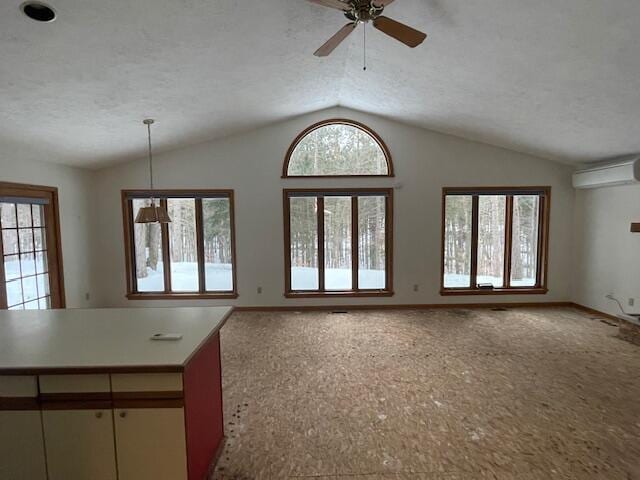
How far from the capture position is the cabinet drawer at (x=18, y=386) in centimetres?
153

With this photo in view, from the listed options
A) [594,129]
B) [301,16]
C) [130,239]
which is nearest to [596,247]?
[594,129]

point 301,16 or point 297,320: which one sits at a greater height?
point 301,16

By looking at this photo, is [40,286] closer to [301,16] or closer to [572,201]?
[301,16]

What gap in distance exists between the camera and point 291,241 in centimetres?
531

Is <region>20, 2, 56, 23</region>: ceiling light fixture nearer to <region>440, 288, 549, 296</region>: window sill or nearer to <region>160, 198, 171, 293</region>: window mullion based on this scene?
<region>160, 198, 171, 293</region>: window mullion

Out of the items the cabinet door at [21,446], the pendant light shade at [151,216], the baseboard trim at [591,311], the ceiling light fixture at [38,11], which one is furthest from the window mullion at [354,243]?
the cabinet door at [21,446]

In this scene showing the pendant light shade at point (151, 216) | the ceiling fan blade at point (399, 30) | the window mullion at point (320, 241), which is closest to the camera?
the ceiling fan blade at point (399, 30)

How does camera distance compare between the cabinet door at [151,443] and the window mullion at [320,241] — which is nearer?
the cabinet door at [151,443]

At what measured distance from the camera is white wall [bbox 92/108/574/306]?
5.17 meters

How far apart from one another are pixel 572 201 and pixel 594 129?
1863 millimetres

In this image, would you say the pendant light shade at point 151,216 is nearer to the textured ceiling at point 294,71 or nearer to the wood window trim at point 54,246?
the textured ceiling at point 294,71

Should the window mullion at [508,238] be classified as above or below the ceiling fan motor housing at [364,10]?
below

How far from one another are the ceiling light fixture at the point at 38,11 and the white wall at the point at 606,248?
6.26 meters

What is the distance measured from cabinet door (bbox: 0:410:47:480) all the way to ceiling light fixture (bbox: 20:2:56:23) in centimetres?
225
